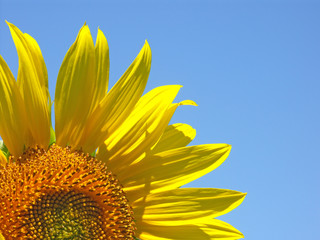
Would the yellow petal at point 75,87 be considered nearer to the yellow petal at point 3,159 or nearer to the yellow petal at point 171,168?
the yellow petal at point 3,159

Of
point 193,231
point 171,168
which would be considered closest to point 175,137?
point 171,168

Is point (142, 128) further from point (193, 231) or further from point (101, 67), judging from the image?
point (193, 231)

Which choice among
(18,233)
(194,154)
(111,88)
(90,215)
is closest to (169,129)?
(194,154)

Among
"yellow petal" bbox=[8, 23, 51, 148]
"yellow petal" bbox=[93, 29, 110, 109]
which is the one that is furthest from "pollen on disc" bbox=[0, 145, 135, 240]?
"yellow petal" bbox=[93, 29, 110, 109]

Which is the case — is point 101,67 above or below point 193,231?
above

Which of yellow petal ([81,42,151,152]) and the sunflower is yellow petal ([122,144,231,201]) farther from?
yellow petal ([81,42,151,152])

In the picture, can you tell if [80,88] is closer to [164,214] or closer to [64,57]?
[64,57]

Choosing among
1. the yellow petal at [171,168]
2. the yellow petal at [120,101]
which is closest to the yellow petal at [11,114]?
the yellow petal at [120,101]
